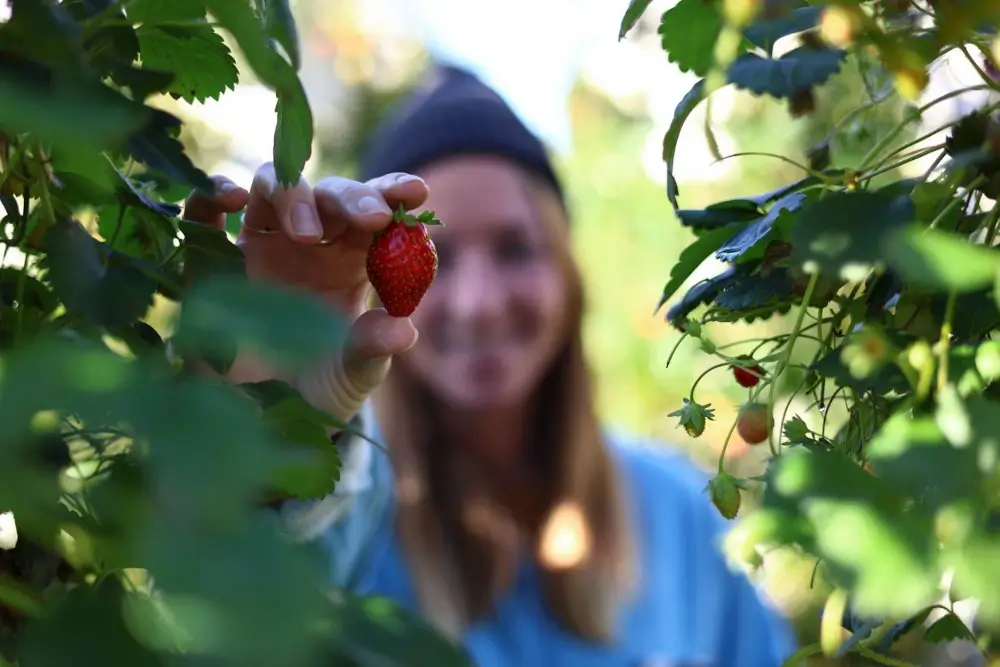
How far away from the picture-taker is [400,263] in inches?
20.1

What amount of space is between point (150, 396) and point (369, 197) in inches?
13.1

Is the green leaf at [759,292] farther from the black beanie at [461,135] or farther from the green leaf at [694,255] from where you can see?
the black beanie at [461,135]

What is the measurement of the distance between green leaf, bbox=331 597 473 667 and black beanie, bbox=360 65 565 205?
1521mm

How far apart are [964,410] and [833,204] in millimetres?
71

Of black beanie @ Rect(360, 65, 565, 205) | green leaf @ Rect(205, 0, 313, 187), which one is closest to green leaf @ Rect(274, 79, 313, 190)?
green leaf @ Rect(205, 0, 313, 187)

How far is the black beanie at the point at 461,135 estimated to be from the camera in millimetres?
1716

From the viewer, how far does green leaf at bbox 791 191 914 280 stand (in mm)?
244

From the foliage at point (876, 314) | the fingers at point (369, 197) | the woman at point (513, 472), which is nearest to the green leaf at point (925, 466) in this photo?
the foliage at point (876, 314)

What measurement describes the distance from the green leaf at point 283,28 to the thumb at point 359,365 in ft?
0.44

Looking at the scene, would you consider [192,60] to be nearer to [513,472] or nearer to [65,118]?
[65,118]

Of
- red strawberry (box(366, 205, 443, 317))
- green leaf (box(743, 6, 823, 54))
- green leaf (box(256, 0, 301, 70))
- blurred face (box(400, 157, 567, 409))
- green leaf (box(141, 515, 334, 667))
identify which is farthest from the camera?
blurred face (box(400, 157, 567, 409))

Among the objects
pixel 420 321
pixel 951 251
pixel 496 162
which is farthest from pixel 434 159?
pixel 951 251

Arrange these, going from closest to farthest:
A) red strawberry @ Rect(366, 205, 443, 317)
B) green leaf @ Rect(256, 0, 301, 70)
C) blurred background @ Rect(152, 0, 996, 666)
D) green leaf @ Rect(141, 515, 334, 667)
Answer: green leaf @ Rect(141, 515, 334, 667)
green leaf @ Rect(256, 0, 301, 70)
red strawberry @ Rect(366, 205, 443, 317)
blurred background @ Rect(152, 0, 996, 666)

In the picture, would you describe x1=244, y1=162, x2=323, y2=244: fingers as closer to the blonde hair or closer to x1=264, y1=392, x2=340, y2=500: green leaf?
x1=264, y1=392, x2=340, y2=500: green leaf
